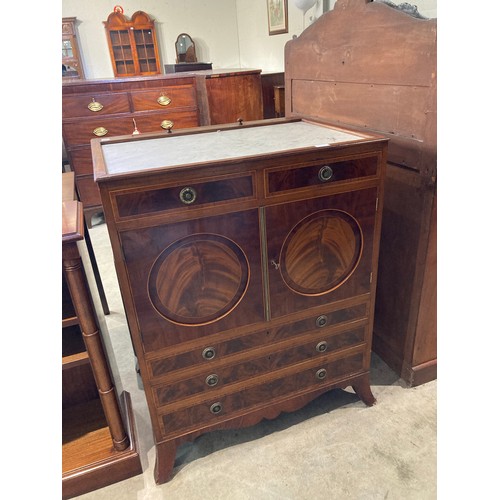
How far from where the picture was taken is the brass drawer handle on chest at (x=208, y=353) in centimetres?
125

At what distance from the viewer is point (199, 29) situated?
5.49m

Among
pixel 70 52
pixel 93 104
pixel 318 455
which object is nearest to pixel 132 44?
pixel 70 52

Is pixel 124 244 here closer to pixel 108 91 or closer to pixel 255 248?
→ pixel 255 248

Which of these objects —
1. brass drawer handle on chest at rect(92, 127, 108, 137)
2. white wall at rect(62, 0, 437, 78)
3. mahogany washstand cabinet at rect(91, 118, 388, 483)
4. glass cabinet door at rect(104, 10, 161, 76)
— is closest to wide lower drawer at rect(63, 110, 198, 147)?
brass drawer handle on chest at rect(92, 127, 108, 137)

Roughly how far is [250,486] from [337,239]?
843 millimetres

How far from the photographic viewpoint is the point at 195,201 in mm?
1053

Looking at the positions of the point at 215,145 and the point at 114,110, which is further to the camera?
the point at 114,110

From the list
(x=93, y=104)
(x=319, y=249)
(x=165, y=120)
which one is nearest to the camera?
(x=319, y=249)

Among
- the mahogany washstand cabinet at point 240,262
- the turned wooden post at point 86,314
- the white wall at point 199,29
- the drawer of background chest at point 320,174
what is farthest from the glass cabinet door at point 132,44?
the drawer of background chest at point 320,174

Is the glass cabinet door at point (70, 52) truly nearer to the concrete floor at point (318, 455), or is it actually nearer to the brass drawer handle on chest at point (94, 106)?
the brass drawer handle on chest at point (94, 106)

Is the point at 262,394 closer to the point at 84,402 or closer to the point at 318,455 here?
the point at 318,455

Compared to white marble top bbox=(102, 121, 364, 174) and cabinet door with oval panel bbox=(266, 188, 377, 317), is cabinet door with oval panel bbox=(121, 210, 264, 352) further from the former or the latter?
white marble top bbox=(102, 121, 364, 174)

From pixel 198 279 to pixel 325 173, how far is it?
1.53ft

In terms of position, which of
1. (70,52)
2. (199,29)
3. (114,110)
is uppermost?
(199,29)
